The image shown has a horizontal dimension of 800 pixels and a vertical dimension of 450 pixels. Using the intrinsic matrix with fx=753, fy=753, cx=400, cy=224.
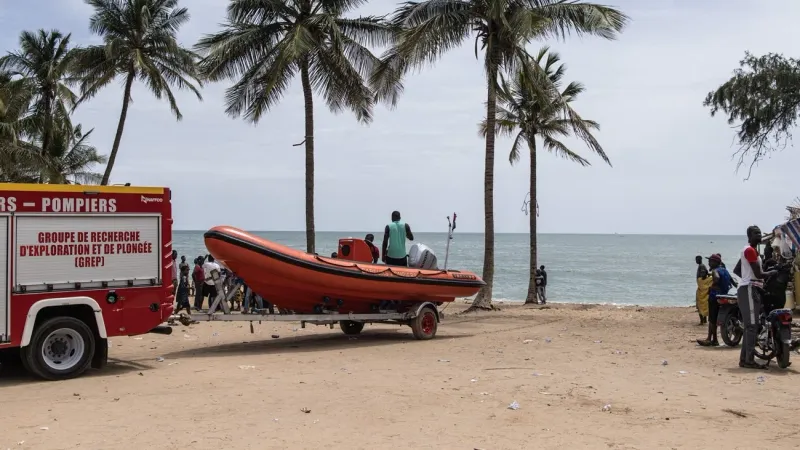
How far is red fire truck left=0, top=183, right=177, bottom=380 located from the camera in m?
9.05

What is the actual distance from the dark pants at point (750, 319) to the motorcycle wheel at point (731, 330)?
90.4 inches

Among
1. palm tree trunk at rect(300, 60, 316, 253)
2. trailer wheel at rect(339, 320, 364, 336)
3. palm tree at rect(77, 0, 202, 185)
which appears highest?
palm tree at rect(77, 0, 202, 185)

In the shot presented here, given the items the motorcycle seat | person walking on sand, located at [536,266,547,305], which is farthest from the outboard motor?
person walking on sand, located at [536,266,547,305]

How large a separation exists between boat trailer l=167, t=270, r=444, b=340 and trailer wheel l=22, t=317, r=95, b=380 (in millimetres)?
1493

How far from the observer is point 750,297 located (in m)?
10.3

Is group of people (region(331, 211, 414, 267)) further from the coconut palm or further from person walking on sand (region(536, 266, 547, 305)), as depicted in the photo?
the coconut palm

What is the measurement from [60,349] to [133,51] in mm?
19853

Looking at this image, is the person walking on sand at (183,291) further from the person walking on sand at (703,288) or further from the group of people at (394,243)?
the person walking on sand at (703,288)

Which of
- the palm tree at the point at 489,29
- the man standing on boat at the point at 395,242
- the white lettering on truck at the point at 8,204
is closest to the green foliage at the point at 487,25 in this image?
the palm tree at the point at 489,29

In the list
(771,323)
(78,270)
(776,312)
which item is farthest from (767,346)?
(78,270)

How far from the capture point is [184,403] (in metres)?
7.91

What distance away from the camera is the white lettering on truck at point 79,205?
9.34 meters

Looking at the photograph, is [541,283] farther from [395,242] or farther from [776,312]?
[776,312]

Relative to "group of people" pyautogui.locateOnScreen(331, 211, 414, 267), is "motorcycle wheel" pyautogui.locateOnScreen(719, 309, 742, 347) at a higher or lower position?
lower
